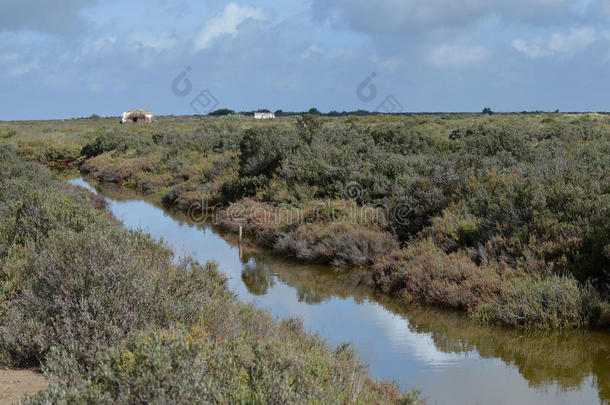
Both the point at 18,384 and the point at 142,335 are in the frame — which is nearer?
the point at 142,335

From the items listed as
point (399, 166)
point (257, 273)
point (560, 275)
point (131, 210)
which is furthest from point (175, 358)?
point (131, 210)

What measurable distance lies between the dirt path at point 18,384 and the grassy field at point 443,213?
21.4 ft

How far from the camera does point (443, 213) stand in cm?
1230

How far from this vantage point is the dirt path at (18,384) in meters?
4.89

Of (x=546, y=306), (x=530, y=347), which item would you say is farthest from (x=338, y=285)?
(x=530, y=347)

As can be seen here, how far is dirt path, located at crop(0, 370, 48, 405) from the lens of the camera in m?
4.89

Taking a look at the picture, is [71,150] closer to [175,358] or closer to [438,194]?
[438,194]

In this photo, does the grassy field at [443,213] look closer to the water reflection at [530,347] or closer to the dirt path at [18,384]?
the water reflection at [530,347]

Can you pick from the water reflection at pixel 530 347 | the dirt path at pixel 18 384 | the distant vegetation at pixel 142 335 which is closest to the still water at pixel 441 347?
the water reflection at pixel 530 347

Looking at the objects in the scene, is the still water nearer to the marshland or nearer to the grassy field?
the marshland

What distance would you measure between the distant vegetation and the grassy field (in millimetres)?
3914

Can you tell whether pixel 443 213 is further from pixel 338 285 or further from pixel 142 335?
pixel 142 335

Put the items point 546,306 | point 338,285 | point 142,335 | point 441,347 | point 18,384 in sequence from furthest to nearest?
point 338,285, point 546,306, point 441,347, point 18,384, point 142,335

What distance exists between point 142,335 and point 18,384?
1.88 metres
